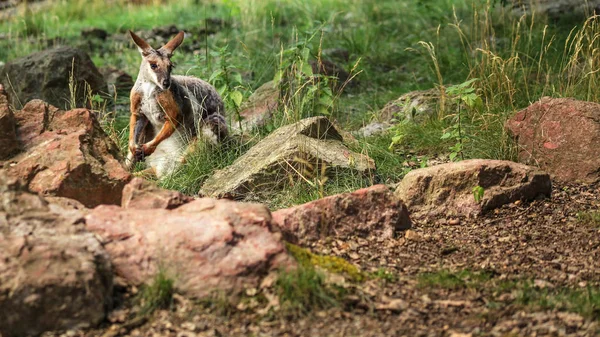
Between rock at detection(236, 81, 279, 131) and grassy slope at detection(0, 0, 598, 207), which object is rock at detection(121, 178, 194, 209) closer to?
grassy slope at detection(0, 0, 598, 207)

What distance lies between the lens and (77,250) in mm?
4074

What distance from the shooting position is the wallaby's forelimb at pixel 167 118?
7195mm

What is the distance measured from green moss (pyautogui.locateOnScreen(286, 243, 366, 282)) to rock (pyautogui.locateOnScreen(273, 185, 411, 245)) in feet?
0.98

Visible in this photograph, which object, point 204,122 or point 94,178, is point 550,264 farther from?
point 204,122

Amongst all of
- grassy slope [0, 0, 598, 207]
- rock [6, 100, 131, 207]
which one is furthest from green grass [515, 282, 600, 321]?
rock [6, 100, 131, 207]

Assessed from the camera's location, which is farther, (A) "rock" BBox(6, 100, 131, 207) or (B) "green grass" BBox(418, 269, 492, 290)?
(A) "rock" BBox(6, 100, 131, 207)

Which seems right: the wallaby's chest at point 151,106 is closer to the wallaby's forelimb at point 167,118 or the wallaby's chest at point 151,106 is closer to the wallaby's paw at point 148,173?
the wallaby's forelimb at point 167,118

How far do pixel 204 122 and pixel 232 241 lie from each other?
3.21 meters

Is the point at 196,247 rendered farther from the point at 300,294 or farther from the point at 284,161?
the point at 284,161

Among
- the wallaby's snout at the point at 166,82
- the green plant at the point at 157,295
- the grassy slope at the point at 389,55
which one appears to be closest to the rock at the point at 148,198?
the green plant at the point at 157,295

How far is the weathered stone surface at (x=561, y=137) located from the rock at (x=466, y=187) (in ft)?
2.04

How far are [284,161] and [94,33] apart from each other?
7.37 m

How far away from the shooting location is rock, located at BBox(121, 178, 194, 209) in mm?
4680

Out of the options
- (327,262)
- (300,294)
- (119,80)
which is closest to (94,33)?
(119,80)
